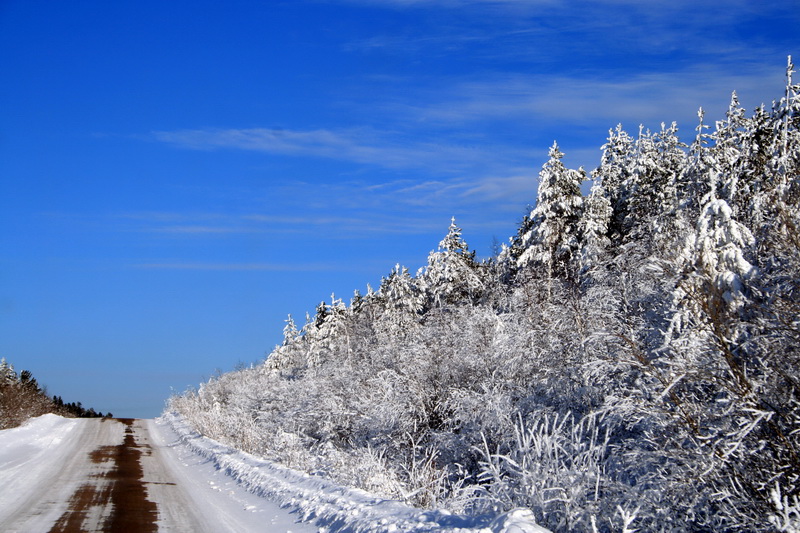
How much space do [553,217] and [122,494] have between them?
1180 inches

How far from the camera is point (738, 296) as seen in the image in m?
10.3

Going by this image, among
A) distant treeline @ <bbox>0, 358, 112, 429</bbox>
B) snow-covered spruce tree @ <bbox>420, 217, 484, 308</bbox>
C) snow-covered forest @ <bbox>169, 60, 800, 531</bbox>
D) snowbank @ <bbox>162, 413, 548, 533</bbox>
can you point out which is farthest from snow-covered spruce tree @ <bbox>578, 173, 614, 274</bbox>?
distant treeline @ <bbox>0, 358, 112, 429</bbox>

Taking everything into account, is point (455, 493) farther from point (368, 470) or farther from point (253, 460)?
point (253, 460)

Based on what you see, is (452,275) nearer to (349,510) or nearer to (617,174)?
(617,174)

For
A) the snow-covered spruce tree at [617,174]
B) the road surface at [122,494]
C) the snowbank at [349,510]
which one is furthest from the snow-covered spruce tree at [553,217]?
the snowbank at [349,510]

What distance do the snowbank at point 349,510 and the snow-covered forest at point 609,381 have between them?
625mm

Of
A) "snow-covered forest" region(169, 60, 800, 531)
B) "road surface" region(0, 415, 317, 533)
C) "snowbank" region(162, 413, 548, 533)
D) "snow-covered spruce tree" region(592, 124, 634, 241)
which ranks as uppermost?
"snow-covered spruce tree" region(592, 124, 634, 241)

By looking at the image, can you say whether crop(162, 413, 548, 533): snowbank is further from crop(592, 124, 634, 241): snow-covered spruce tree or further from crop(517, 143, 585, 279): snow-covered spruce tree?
crop(592, 124, 634, 241): snow-covered spruce tree

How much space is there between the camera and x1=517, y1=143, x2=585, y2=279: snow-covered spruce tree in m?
37.0

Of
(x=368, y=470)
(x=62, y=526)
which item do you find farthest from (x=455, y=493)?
(x=62, y=526)

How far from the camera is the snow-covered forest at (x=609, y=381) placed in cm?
661

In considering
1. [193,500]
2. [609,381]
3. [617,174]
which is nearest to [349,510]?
[193,500]

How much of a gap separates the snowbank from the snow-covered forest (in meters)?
0.62

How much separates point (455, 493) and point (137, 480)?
1052 centimetres
